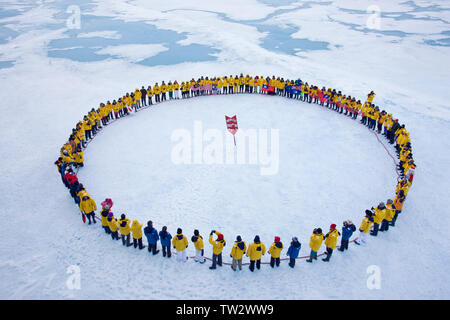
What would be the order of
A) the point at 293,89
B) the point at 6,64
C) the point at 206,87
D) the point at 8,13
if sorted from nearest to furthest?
the point at 293,89 < the point at 206,87 < the point at 6,64 < the point at 8,13

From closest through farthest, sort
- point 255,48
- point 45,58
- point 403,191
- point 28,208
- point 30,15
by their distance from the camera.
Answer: point 403,191, point 28,208, point 45,58, point 255,48, point 30,15

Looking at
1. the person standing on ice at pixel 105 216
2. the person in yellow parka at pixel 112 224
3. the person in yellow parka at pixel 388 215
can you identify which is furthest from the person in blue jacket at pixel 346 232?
the person standing on ice at pixel 105 216

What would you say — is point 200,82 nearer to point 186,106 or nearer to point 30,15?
point 186,106

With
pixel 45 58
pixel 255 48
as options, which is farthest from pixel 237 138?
pixel 45 58

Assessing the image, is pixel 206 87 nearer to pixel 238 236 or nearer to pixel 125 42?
pixel 238 236

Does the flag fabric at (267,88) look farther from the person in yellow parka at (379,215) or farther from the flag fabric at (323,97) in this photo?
the person in yellow parka at (379,215)

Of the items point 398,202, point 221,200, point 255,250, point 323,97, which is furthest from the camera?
point 323,97

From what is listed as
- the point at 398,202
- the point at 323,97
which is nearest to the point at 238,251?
the point at 398,202
